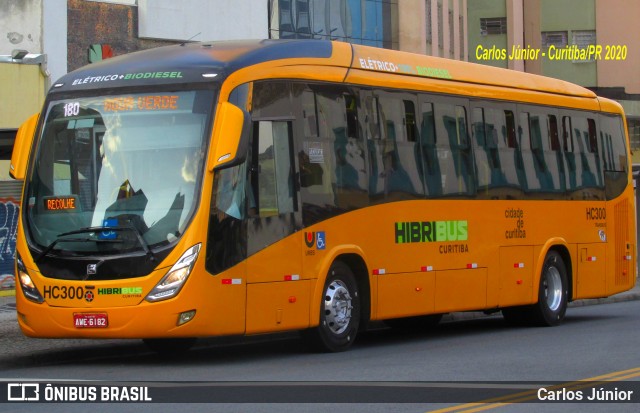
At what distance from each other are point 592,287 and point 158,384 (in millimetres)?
10704

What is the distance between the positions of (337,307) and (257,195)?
6.21 ft

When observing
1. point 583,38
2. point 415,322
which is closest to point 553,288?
point 415,322

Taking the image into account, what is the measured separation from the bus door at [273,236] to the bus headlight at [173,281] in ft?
2.76

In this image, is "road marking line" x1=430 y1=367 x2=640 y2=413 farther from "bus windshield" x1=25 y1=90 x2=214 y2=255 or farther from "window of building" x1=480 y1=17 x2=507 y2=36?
"window of building" x1=480 y1=17 x2=507 y2=36

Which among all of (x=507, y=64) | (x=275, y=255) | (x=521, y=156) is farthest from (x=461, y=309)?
(x=507, y=64)

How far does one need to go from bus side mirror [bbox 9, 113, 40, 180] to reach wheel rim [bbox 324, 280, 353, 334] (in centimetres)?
362

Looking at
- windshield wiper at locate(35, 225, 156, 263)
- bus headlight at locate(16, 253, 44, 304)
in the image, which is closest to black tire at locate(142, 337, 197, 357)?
bus headlight at locate(16, 253, 44, 304)

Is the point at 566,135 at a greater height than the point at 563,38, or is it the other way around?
the point at 563,38

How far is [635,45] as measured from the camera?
217 ft

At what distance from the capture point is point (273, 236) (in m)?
14.0

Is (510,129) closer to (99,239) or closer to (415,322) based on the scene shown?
(415,322)

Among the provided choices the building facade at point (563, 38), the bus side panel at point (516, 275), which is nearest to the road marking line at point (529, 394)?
the bus side panel at point (516, 275)

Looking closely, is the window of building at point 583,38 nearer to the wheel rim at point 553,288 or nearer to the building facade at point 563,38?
the building facade at point 563,38

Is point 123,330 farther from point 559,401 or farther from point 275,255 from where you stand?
point 559,401
